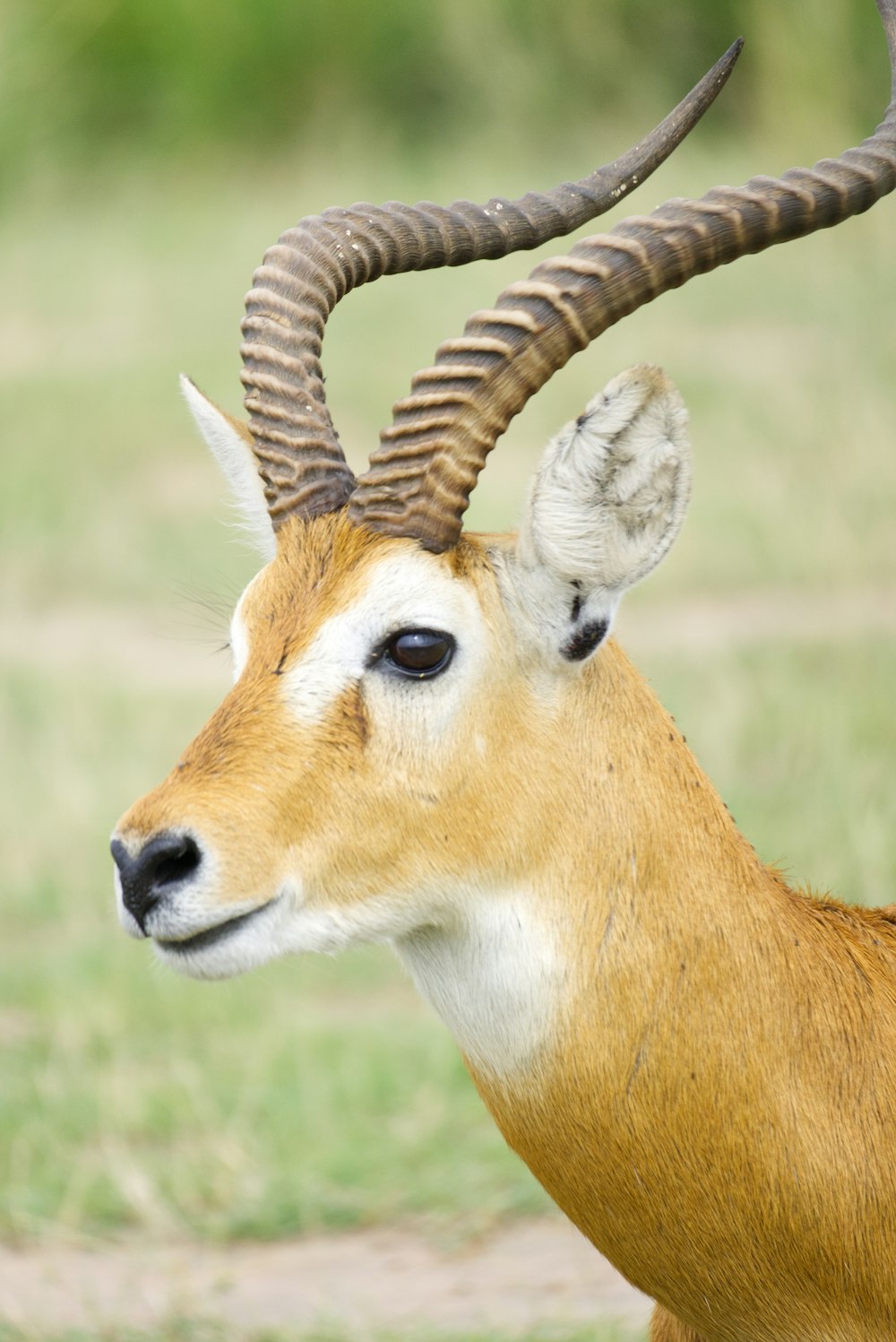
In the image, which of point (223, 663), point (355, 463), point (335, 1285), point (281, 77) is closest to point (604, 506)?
point (335, 1285)

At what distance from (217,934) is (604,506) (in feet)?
3.27

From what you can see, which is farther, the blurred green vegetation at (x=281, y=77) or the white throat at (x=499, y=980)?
the blurred green vegetation at (x=281, y=77)

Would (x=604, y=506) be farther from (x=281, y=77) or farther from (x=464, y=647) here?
(x=281, y=77)

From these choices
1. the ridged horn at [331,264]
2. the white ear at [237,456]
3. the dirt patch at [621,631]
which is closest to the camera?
the ridged horn at [331,264]

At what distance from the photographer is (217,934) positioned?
2998mm

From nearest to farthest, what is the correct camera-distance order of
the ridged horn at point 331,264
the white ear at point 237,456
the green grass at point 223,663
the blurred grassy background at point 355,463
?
1. the ridged horn at point 331,264
2. the white ear at point 237,456
3. the green grass at point 223,663
4. the blurred grassy background at point 355,463

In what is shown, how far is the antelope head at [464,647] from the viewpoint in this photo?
306 centimetres

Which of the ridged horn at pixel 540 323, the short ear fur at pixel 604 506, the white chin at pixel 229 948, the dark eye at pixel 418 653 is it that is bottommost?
the white chin at pixel 229 948

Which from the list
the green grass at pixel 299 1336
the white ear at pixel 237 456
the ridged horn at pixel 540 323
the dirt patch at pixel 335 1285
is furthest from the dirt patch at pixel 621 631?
the ridged horn at pixel 540 323

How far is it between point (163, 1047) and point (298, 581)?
3349mm

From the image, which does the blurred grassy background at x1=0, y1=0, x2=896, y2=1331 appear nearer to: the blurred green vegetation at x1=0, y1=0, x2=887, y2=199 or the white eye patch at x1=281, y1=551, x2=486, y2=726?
the blurred green vegetation at x1=0, y1=0, x2=887, y2=199

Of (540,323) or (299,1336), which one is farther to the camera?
(299,1336)

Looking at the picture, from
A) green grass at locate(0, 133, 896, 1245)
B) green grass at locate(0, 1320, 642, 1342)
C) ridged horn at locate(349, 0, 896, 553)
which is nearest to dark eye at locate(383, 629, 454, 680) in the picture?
ridged horn at locate(349, 0, 896, 553)

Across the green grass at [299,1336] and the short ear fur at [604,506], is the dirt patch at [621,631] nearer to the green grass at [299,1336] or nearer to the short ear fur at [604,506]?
the green grass at [299,1336]
